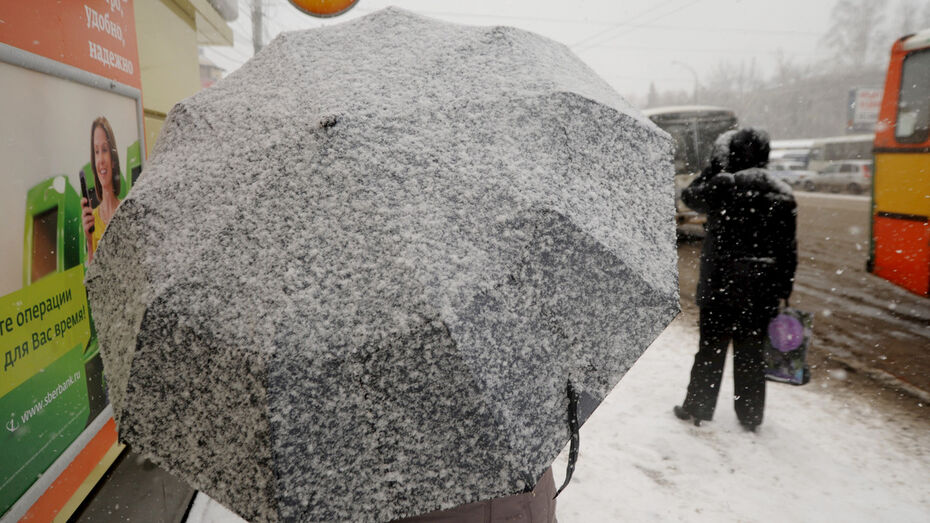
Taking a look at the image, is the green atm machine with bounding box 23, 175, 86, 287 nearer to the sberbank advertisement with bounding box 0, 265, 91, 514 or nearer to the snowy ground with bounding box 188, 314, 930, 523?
the sberbank advertisement with bounding box 0, 265, 91, 514

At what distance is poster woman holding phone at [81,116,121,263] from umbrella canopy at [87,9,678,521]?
4.24 feet

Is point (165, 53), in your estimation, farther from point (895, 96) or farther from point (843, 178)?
point (843, 178)

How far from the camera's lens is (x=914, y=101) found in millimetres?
6656

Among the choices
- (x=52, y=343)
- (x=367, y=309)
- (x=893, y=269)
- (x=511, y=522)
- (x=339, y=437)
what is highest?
(x=367, y=309)

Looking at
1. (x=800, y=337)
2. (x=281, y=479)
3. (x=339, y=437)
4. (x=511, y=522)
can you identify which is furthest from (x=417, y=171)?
(x=800, y=337)

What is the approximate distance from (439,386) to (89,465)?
2039 mm

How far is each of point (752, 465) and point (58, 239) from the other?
3.62m

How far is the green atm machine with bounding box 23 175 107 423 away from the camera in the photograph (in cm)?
183

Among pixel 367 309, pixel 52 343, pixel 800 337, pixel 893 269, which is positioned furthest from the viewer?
pixel 893 269

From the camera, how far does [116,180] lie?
256 centimetres

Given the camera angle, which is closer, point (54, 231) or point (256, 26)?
point (54, 231)

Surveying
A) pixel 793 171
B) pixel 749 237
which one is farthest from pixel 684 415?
pixel 793 171

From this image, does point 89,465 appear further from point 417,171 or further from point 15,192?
point 417,171

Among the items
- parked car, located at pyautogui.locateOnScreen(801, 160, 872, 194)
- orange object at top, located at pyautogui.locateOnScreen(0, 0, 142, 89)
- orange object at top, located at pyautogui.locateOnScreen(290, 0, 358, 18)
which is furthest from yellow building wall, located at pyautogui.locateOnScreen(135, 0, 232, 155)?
parked car, located at pyautogui.locateOnScreen(801, 160, 872, 194)
